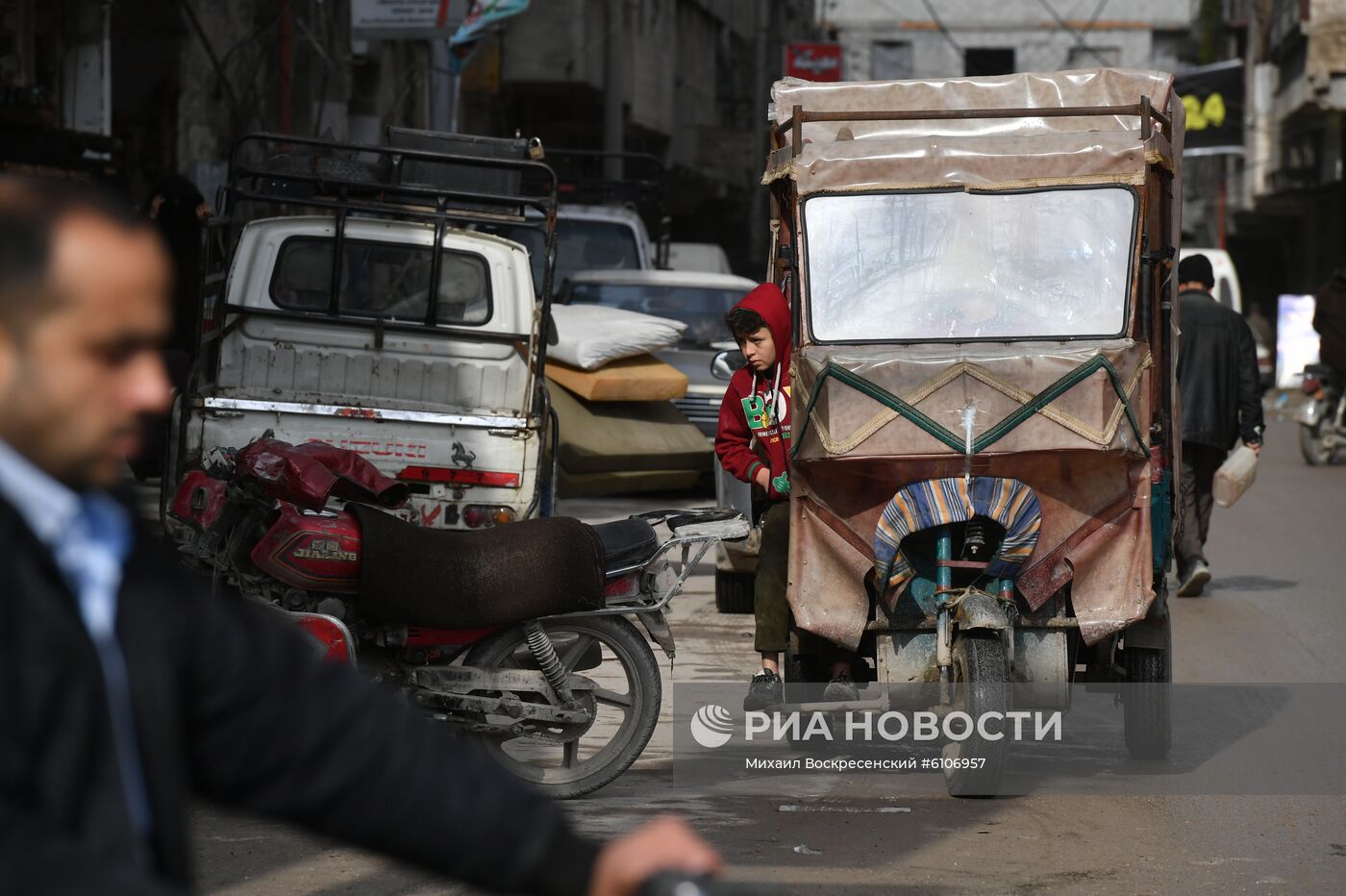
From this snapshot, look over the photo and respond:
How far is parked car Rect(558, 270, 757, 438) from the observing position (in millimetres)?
15898

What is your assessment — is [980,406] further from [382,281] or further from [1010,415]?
[382,281]

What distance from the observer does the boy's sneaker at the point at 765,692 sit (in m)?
6.65

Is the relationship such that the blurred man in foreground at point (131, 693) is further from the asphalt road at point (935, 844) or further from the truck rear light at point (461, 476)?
the truck rear light at point (461, 476)

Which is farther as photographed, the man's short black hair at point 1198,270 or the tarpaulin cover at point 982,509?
the man's short black hair at point 1198,270

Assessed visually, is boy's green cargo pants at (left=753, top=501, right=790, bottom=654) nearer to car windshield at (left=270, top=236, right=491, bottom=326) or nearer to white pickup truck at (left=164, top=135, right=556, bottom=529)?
white pickup truck at (left=164, top=135, right=556, bottom=529)

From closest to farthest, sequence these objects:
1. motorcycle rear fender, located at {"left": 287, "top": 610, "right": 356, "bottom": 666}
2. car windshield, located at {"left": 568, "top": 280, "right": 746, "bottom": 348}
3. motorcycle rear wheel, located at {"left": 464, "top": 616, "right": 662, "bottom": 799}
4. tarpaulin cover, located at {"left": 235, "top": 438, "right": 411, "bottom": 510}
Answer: motorcycle rear fender, located at {"left": 287, "top": 610, "right": 356, "bottom": 666}, tarpaulin cover, located at {"left": 235, "top": 438, "right": 411, "bottom": 510}, motorcycle rear wheel, located at {"left": 464, "top": 616, "right": 662, "bottom": 799}, car windshield, located at {"left": 568, "top": 280, "right": 746, "bottom": 348}

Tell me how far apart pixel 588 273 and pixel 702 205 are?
30.2 metres

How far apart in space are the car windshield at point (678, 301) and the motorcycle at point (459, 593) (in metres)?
10.1

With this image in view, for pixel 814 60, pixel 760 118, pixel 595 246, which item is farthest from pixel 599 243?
pixel 814 60

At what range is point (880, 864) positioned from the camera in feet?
18.0

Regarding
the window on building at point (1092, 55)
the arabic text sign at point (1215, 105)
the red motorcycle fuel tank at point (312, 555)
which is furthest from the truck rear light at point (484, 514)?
the window on building at point (1092, 55)

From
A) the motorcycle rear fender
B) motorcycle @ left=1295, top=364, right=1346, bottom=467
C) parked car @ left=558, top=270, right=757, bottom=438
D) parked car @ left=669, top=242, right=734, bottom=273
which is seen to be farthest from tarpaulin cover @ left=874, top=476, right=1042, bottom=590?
parked car @ left=669, top=242, right=734, bottom=273

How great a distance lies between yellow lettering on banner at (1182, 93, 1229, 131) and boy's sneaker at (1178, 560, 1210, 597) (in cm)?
3209

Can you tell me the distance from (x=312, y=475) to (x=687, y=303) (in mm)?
10856
